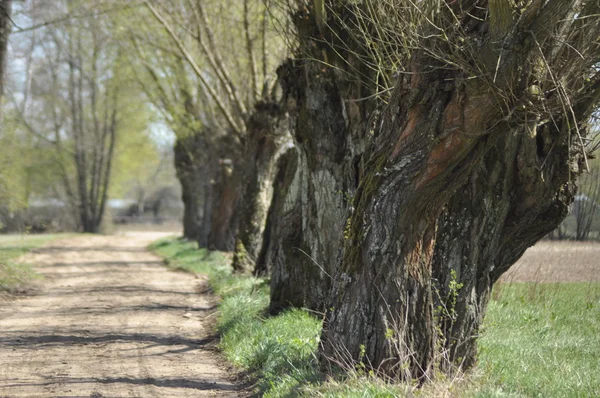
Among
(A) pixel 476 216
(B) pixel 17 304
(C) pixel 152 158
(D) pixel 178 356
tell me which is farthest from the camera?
(C) pixel 152 158

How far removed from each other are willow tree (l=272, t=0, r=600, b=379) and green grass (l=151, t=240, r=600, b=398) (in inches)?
12.6

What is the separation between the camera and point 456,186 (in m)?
6.02

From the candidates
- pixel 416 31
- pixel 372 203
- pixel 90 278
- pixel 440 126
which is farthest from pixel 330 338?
pixel 90 278

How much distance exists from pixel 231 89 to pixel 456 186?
11.5 m

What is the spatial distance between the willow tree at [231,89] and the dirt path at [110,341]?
8.53 ft

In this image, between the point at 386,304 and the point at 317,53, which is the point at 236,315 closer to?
the point at 317,53

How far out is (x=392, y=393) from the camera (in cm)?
559

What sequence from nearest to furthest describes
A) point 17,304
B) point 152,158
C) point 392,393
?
1. point 392,393
2. point 17,304
3. point 152,158

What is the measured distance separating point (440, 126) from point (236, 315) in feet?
18.5

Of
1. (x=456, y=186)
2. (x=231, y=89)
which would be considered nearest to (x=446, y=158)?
(x=456, y=186)

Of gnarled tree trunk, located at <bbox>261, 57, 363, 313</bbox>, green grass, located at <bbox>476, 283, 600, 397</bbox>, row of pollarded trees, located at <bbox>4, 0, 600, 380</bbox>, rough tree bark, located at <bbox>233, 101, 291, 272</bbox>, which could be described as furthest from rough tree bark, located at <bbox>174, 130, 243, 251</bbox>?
row of pollarded trees, located at <bbox>4, 0, 600, 380</bbox>

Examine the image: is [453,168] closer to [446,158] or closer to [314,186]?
[446,158]

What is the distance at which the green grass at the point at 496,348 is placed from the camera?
6.04 meters

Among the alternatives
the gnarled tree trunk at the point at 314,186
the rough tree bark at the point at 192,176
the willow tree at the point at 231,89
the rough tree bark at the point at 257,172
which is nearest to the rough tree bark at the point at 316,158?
the gnarled tree trunk at the point at 314,186
